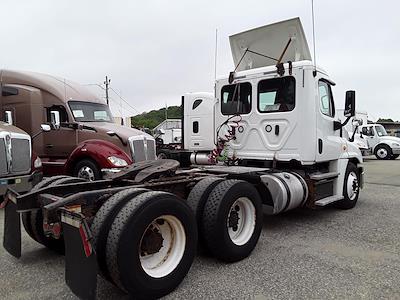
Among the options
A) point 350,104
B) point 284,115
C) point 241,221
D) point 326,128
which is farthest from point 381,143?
point 241,221

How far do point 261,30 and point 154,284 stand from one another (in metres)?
5.45

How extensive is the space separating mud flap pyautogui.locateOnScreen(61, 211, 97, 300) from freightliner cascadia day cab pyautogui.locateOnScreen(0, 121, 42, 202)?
4.45 metres

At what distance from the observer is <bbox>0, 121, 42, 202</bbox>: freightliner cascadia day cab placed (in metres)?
6.97

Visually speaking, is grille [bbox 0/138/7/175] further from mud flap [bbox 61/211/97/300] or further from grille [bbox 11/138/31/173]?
mud flap [bbox 61/211/97/300]

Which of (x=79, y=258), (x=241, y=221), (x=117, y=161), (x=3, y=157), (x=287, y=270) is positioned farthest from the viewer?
(x=117, y=161)

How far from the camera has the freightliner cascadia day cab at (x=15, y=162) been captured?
22.9 feet

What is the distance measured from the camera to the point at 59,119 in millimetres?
9602

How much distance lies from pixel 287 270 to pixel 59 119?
7.63 metres

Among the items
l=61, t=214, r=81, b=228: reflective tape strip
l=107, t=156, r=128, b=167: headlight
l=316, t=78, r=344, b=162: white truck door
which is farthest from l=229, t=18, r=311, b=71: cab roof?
l=61, t=214, r=81, b=228: reflective tape strip

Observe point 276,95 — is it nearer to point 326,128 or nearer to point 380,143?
point 326,128

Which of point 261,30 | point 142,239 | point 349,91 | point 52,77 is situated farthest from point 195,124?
point 142,239

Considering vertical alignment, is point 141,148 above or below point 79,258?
above

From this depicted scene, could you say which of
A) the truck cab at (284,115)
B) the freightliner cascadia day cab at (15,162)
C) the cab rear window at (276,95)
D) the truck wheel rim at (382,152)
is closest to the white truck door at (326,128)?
the truck cab at (284,115)

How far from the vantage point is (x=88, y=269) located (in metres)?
2.87
